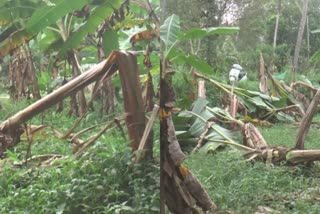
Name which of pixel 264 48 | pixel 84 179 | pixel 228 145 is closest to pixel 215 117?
pixel 228 145

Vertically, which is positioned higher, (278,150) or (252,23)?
(252,23)

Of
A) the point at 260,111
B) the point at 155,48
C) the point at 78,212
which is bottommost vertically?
the point at 260,111

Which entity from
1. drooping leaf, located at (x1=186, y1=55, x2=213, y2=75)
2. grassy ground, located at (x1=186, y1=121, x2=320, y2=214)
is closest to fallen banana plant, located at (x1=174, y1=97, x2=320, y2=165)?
grassy ground, located at (x1=186, y1=121, x2=320, y2=214)

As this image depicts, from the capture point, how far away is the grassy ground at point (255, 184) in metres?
3.56

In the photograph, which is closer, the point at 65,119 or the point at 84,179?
the point at 84,179

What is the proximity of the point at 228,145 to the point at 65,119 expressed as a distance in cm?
300

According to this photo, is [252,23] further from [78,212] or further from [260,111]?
[78,212]

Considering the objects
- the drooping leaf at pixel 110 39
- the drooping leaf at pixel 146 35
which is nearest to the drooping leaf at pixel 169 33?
the drooping leaf at pixel 146 35

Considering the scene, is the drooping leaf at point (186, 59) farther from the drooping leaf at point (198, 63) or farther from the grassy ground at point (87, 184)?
the grassy ground at point (87, 184)

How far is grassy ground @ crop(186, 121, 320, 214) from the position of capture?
3.56 m

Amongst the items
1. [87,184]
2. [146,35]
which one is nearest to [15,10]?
[146,35]

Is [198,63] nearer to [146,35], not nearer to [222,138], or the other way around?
[146,35]

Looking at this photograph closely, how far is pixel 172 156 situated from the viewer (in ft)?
9.78

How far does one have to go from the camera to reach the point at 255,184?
13.0 ft
